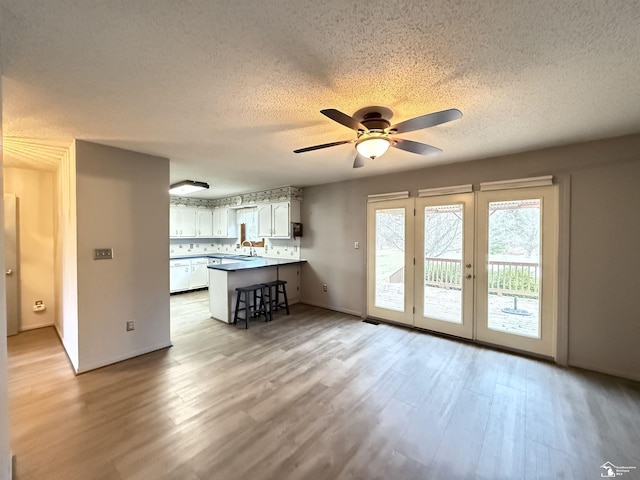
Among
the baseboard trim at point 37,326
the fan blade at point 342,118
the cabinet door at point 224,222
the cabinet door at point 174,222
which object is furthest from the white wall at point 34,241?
the fan blade at point 342,118

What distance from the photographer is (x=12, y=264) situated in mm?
3869

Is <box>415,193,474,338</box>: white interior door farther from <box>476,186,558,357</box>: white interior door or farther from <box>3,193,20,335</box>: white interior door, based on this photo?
<box>3,193,20,335</box>: white interior door

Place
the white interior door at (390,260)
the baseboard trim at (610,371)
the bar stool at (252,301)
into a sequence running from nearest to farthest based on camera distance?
the baseboard trim at (610,371) < the white interior door at (390,260) < the bar stool at (252,301)

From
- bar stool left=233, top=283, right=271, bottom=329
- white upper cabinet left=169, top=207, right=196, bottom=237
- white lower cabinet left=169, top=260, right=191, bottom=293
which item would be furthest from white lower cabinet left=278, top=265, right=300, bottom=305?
white upper cabinet left=169, top=207, right=196, bottom=237

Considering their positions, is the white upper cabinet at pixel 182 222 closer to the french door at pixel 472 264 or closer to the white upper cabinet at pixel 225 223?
the white upper cabinet at pixel 225 223

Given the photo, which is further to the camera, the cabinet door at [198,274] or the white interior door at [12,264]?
the cabinet door at [198,274]

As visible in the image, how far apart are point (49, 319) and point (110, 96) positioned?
13.9 ft

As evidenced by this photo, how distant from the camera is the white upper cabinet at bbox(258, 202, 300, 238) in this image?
17.9ft

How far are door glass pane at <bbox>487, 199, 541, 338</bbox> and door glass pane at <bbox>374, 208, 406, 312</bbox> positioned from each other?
3.90 feet

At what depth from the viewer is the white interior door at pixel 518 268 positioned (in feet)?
10.1

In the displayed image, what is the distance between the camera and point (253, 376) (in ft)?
8.91

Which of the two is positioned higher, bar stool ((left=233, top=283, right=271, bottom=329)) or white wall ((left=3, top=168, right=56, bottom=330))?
white wall ((left=3, top=168, right=56, bottom=330))

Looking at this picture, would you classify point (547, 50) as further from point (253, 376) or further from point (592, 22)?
point (253, 376)

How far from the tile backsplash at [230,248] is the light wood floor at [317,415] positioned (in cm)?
273
